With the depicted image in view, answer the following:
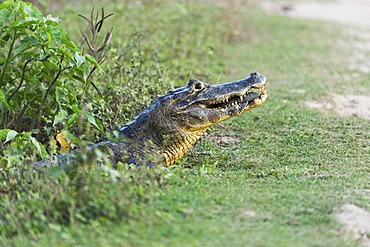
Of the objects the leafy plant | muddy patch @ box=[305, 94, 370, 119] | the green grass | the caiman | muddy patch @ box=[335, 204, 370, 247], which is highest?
the leafy plant

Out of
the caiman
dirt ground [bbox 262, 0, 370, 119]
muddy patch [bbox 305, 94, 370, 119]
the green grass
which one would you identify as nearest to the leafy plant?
the caiman

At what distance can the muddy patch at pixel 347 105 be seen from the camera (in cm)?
595

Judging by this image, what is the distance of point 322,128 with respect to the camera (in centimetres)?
521

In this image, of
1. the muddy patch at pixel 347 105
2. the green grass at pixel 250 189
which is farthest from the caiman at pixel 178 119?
the muddy patch at pixel 347 105

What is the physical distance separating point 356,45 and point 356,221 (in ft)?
26.8

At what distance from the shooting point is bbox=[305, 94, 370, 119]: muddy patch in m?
5.95

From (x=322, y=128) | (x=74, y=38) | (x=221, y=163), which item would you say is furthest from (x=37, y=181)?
(x=74, y=38)

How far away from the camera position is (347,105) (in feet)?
20.6

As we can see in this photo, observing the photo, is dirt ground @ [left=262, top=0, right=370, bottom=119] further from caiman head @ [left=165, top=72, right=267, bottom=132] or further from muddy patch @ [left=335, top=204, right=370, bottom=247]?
muddy patch @ [left=335, top=204, right=370, bottom=247]

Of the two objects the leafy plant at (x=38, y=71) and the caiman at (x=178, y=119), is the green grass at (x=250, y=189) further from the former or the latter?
the leafy plant at (x=38, y=71)

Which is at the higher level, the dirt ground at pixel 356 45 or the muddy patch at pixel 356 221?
the dirt ground at pixel 356 45

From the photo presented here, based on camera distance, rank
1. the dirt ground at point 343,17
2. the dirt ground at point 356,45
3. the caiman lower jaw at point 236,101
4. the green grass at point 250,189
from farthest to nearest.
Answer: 1. the dirt ground at point 343,17
2. the caiman lower jaw at point 236,101
3. the dirt ground at point 356,45
4. the green grass at point 250,189

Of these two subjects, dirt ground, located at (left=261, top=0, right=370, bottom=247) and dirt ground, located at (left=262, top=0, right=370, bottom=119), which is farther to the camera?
dirt ground, located at (left=262, top=0, right=370, bottom=119)

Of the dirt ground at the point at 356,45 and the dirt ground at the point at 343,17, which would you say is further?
the dirt ground at the point at 343,17
